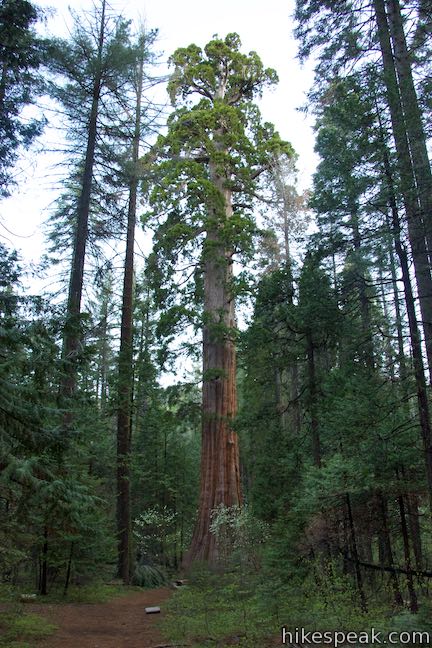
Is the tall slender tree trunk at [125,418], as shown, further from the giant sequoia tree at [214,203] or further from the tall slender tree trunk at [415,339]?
the tall slender tree trunk at [415,339]

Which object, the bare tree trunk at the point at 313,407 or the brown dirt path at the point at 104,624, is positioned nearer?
the brown dirt path at the point at 104,624

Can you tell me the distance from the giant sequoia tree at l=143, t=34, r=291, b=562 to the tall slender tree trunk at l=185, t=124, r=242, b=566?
3 cm

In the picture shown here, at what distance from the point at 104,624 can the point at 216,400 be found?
21.3 ft

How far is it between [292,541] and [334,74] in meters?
8.89

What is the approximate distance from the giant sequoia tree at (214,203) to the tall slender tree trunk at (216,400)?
0.09ft

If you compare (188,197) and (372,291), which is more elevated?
(188,197)

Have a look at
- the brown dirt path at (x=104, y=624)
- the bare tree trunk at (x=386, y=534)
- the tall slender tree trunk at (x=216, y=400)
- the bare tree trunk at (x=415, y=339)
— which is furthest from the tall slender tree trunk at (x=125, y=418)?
the bare tree trunk at (x=415, y=339)

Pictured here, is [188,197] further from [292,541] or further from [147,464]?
[147,464]

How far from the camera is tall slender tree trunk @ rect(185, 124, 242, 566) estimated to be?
12.8m

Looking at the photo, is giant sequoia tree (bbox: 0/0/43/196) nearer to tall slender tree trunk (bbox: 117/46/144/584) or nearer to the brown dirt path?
tall slender tree trunk (bbox: 117/46/144/584)

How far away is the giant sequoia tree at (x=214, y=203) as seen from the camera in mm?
13344

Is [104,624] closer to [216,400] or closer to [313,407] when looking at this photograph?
[313,407]

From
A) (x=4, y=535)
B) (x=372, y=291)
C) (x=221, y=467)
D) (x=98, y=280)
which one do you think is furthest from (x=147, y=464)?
(x=4, y=535)

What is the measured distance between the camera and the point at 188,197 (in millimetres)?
14883
